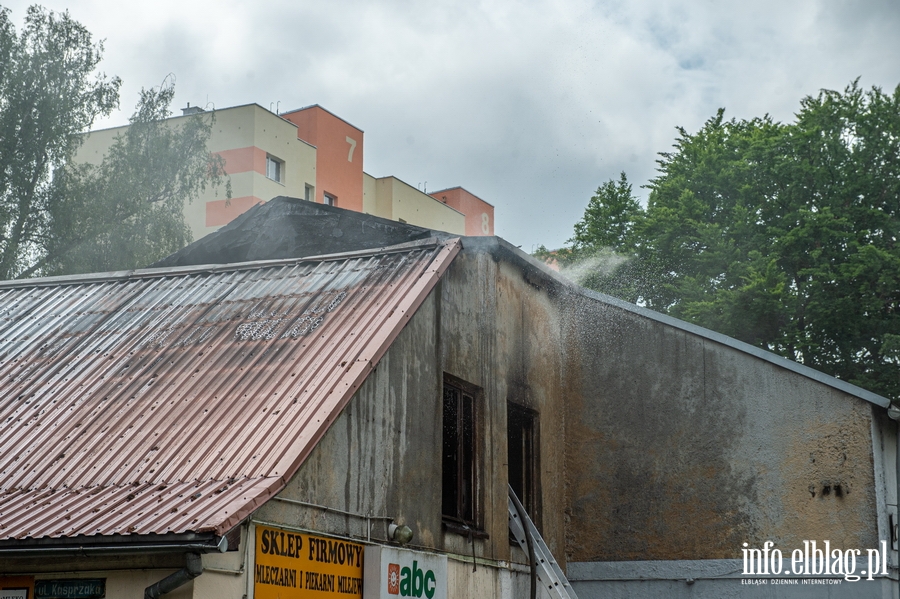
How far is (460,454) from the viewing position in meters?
12.3

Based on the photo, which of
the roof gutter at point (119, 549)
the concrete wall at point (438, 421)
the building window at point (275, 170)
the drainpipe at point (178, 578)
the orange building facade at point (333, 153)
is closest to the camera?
the roof gutter at point (119, 549)

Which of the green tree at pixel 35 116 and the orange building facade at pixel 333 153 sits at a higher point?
the orange building facade at pixel 333 153

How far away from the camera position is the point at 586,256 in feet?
104

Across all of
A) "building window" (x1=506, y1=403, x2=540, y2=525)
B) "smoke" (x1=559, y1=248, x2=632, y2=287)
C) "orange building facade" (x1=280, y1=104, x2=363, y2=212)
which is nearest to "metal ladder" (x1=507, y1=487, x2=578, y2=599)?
"building window" (x1=506, y1=403, x2=540, y2=525)

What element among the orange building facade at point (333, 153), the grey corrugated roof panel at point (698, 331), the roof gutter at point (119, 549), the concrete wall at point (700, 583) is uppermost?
the orange building facade at point (333, 153)

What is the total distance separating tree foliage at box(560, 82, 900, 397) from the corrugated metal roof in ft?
48.6

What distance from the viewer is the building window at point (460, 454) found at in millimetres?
12016

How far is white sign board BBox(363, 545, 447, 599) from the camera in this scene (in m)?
9.74

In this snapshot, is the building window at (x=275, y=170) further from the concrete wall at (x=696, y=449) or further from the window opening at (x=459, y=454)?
the window opening at (x=459, y=454)

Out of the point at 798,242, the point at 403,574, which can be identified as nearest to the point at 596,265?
the point at 798,242

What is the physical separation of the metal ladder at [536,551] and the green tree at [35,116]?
20.7 metres

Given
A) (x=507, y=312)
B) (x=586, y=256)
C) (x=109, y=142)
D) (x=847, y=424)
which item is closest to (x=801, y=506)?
(x=847, y=424)

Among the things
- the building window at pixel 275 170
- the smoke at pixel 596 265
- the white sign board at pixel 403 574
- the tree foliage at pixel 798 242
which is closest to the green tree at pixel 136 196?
the building window at pixel 275 170

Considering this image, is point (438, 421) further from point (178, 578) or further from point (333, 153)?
point (333, 153)
